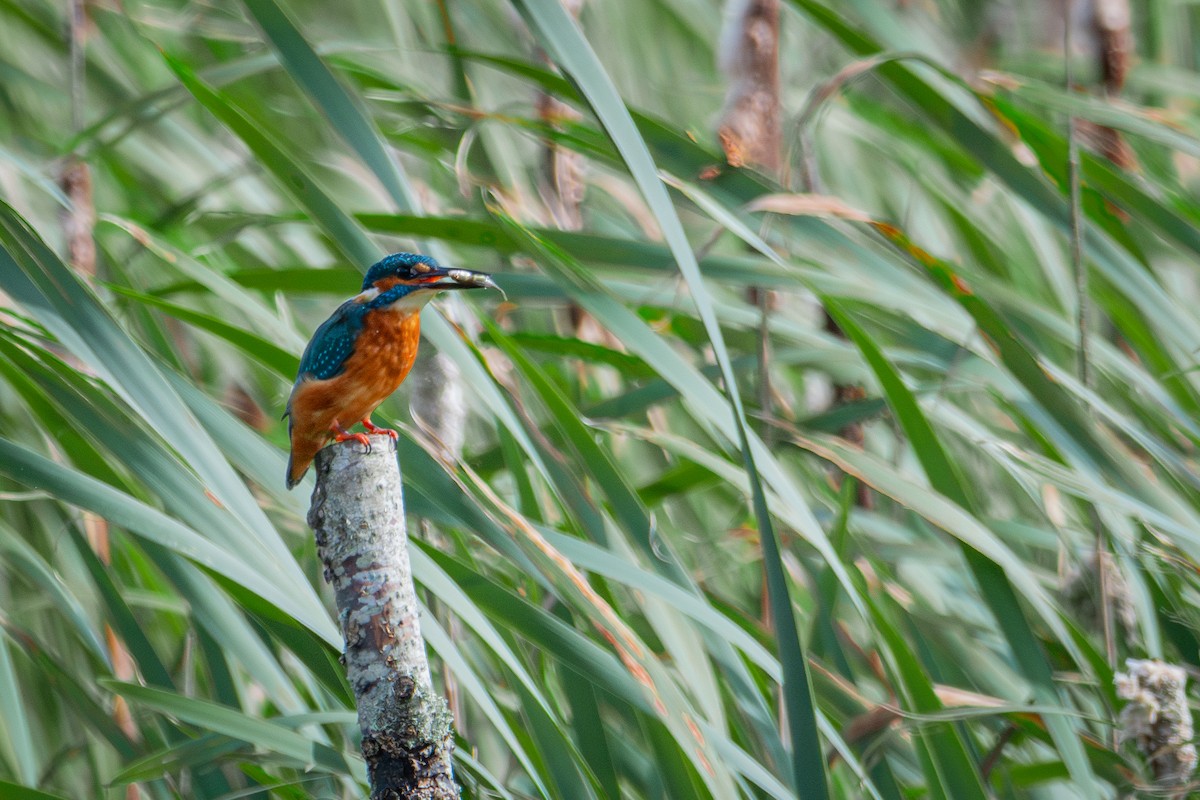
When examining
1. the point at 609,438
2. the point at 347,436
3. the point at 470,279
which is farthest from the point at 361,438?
the point at 609,438

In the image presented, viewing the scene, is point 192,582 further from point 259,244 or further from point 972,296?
point 259,244

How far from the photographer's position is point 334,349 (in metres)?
1.04

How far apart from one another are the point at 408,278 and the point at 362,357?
0.26 ft

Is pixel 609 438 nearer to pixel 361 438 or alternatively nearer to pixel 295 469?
pixel 295 469

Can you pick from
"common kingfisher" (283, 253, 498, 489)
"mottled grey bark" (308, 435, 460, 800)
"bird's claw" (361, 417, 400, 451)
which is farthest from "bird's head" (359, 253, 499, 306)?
"mottled grey bark" (308, 435, 460, 800)

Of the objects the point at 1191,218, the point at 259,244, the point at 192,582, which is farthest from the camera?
the point at 259,244

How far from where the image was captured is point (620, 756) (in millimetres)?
1454

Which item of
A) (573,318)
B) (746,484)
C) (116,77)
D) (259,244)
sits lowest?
(746,484)

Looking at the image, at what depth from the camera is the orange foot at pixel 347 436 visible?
2.91 feet

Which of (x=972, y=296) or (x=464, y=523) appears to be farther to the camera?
(x=972, y=296)

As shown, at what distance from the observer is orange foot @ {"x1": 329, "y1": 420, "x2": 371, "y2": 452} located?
0.89 m

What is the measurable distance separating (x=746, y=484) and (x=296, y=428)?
0.64 meters

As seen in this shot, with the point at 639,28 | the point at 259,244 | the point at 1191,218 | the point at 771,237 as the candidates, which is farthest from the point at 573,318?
the point at 639,28

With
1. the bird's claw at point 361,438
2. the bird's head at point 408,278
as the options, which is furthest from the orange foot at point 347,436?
the bird's head at point 408,278
